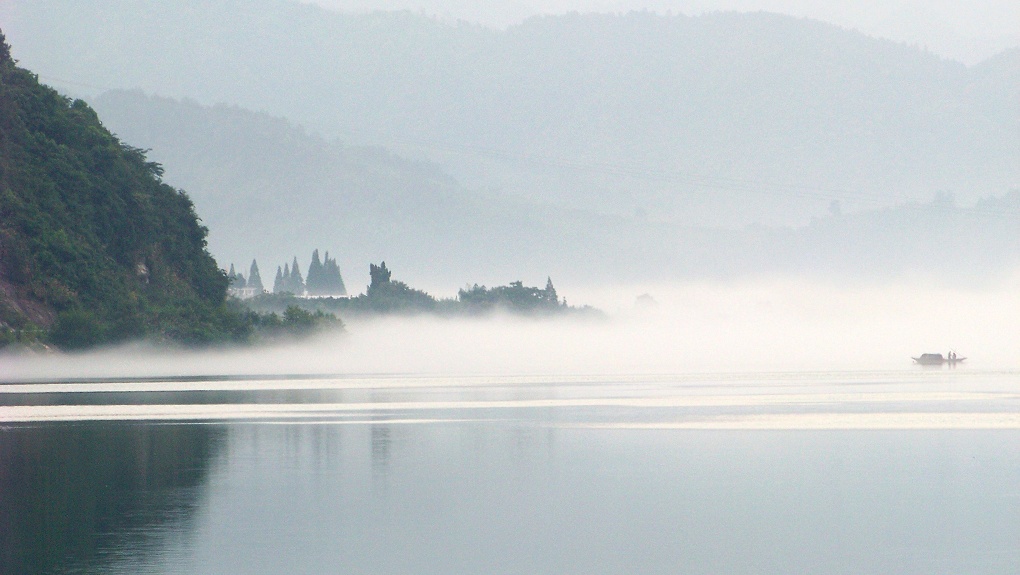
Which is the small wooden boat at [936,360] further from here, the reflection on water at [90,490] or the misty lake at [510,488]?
the reflection on water at [90,490]

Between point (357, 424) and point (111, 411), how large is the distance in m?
12.7

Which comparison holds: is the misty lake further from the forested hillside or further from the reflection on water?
the forested hillside

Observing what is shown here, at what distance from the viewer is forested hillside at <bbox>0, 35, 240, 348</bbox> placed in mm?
121312

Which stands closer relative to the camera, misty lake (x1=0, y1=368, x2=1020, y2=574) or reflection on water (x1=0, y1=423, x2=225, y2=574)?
misty lake (x1=0, y1=368, x2=1020, y2=574)

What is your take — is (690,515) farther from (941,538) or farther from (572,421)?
(572,421)

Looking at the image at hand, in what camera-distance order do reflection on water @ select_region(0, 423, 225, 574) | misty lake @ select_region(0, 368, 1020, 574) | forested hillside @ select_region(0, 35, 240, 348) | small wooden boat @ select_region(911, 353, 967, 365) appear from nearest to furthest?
misty lake @ select_region(0, 368, 1020, 574) → reflection on water @ select_region(0, 423, 225, 574) → forested hillside @ select_region(0, 35, 240, 348) → small wooden boat @ select_region(911, 353, 967, 365)

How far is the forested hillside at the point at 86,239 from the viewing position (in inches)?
4776

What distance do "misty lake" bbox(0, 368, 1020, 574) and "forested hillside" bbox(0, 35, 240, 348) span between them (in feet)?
188

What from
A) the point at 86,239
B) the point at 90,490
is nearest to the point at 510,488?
the point at 90,490

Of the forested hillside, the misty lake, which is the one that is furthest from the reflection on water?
the forested hillside

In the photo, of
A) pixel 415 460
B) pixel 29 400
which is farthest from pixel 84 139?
pixel 415 460

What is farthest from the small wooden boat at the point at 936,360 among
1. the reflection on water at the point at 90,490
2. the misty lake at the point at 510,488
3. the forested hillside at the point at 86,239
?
the reflection on water at the point at 90,490

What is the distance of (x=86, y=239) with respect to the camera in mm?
134875

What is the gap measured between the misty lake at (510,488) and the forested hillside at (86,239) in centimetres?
5729
